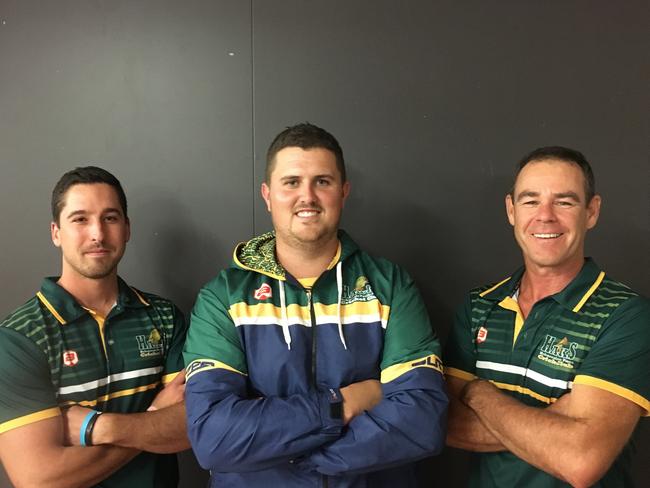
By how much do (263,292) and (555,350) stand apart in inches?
37.5

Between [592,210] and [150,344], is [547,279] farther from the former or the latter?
[150,344]

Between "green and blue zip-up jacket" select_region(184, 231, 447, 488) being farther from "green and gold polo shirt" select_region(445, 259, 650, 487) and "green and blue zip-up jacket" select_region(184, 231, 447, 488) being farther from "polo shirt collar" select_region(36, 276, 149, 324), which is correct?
"polo shirt collar" select_region(36, 276, 149, 324)

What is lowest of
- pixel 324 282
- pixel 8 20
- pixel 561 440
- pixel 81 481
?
pixel 81 481

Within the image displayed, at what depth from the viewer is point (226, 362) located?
1.58m

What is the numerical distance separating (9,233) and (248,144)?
1236 millimetres

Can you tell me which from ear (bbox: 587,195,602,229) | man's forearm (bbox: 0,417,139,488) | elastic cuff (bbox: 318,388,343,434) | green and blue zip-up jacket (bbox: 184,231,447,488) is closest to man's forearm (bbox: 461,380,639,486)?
green and blue zip-up jacket (bbox: 184,231,447,488)

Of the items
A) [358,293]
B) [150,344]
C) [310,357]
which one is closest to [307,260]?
[358,293]

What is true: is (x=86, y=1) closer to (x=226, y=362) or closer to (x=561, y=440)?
(x=226, y=362)

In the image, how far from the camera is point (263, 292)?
5.59 feet

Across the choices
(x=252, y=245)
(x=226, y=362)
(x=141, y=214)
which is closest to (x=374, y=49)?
(x=252, y=245)

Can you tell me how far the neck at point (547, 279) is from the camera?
176cm

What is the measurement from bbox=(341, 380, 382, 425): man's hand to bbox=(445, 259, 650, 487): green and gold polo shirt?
390 millimetres

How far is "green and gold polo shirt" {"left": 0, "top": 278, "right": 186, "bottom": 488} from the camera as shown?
1.59 metres

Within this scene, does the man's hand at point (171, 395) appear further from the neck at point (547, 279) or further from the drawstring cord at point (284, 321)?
the neck at point (547, 279)
